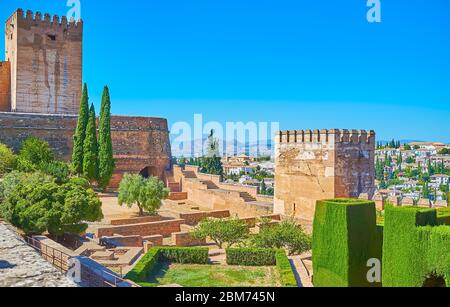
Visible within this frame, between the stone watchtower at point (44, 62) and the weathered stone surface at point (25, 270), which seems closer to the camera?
the weathered stone surface at point (25, 270)

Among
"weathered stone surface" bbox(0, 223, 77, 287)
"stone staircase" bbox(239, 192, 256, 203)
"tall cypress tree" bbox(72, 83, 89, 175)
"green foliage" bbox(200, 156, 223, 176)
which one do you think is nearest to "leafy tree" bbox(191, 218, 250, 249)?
"stone staircase" bbox(239, 192, 256, 203)

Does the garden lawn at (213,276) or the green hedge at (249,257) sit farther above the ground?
the green hedge at (249,257)

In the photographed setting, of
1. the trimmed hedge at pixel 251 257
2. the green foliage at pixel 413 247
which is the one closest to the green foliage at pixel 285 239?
the trimmed hedge at pixel 251 257

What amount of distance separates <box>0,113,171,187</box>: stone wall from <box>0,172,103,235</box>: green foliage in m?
14.0

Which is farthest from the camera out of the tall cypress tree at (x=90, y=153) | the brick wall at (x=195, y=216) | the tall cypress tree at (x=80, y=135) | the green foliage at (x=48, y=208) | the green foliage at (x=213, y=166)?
the green foliage at (x=213, y=166)

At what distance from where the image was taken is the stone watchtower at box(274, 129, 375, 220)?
691 inches

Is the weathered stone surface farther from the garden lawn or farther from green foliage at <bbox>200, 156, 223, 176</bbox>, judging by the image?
green foliage at <bbox>200, 156, 223, 176</bbox>

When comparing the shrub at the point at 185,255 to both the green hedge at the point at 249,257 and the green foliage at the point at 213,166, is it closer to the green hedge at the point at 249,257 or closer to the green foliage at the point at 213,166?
the green hedge at the point at 249,257

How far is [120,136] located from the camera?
3083 centimetres

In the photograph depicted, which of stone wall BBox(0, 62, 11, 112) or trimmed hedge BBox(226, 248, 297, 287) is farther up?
stone wall BBox(0, 62, 11, 112)

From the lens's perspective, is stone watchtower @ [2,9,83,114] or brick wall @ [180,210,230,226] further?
stone watchtower @ [2,9,83,114]

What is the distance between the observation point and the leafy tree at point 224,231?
16.3 metres

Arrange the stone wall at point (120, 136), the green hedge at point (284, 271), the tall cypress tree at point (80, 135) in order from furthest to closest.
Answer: the stone wall at point (120, 136) < the tall cypress tree at point (80, 135) < the green hedge at point (284, 271)

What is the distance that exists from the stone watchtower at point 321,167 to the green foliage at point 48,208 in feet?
27.5
